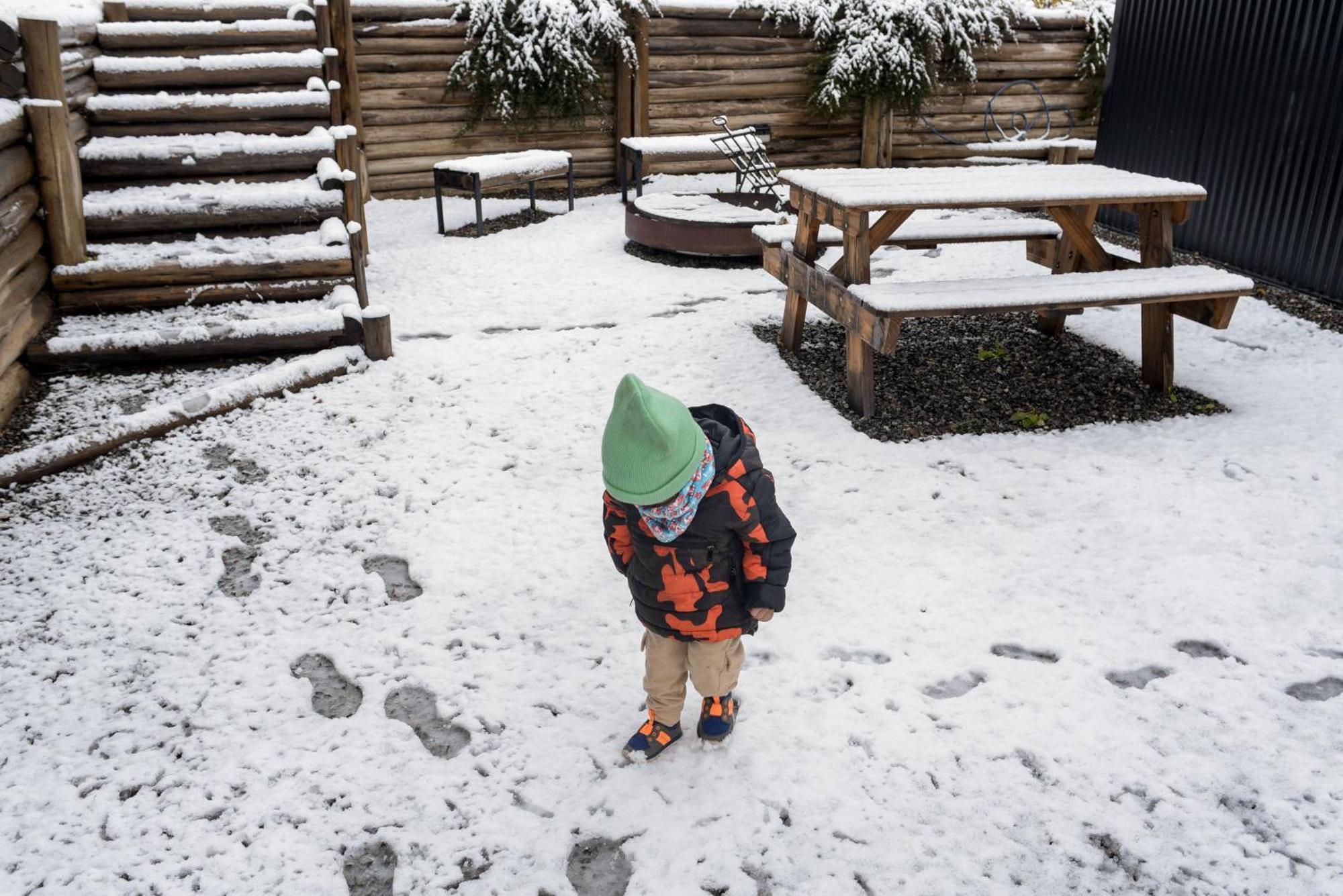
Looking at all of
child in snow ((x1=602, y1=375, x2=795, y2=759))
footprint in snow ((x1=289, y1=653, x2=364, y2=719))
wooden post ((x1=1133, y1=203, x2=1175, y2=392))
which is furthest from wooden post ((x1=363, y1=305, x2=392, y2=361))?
wooden post ((x1=1133, y1=203, x2=1175, y2=392))

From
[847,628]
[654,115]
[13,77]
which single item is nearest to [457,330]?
[13,77]

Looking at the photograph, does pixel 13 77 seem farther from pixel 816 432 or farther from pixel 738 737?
pixel 738 737

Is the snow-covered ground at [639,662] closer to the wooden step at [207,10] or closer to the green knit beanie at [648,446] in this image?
the green knit beanie at [648,446]

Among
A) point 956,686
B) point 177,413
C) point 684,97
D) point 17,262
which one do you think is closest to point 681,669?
point 956,686

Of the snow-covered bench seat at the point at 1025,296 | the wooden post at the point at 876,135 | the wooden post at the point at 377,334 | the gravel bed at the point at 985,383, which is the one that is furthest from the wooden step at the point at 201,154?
the wooden post at the point at 876,135

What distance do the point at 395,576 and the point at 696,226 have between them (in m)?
4.90

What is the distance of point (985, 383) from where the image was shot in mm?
5426

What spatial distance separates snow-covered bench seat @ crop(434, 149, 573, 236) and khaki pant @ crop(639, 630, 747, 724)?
6.76 metres

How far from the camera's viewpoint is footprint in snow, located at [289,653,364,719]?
2.97m

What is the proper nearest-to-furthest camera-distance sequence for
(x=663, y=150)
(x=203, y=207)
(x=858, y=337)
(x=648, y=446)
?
(x=648, y=446) < (x=858, y=337) < (x=203, y=207) < (x=663, y=150)

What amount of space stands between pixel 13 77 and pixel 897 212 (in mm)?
4659

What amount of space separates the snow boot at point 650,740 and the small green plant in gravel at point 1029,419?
9.53ft

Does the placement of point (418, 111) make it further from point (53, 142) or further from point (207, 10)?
point (53, 142)

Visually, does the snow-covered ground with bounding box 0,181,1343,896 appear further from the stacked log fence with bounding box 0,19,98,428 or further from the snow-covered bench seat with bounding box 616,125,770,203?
the snow-covered bench seat with bounding box 616,125,770,203
